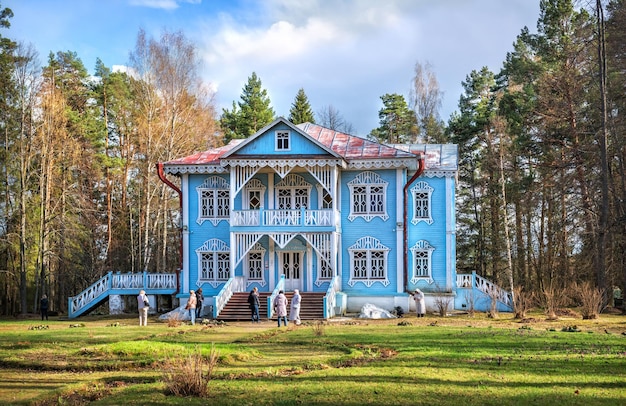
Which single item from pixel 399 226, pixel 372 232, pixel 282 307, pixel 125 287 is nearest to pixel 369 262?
pixel 372 232

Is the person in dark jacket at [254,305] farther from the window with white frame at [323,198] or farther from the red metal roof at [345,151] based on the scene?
the red metal roof at [345,151]

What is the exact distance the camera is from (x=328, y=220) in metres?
30.2

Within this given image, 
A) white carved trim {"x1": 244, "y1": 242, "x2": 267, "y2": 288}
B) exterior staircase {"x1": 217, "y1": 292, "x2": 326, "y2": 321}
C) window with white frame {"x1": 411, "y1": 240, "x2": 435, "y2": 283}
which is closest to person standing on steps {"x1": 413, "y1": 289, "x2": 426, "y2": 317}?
window with white frame {"x1": 411, "y1": 240, "x2": 435, "y2": 283}

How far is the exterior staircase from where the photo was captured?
1120 inches

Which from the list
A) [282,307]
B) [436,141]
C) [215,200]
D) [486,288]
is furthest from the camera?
[436,141]

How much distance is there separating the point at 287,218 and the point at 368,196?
167 inches

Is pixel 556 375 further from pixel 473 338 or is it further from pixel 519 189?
pixel 519 189

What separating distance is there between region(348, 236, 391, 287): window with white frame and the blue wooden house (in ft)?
0.15

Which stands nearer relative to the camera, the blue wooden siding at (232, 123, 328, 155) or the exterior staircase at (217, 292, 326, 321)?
the exterior staircase at (217, 292, 326, 321)

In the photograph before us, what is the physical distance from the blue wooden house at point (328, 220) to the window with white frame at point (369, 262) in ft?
0.15

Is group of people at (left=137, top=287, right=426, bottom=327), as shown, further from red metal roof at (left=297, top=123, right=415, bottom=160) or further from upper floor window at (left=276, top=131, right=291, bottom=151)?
upper floor window at (left=276, top=131, right=291, bottom=151)

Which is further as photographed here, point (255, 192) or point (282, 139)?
point (255, 192)

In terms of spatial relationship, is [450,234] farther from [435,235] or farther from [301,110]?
[301,110]

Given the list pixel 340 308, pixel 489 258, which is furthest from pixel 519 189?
pixel 340 308
